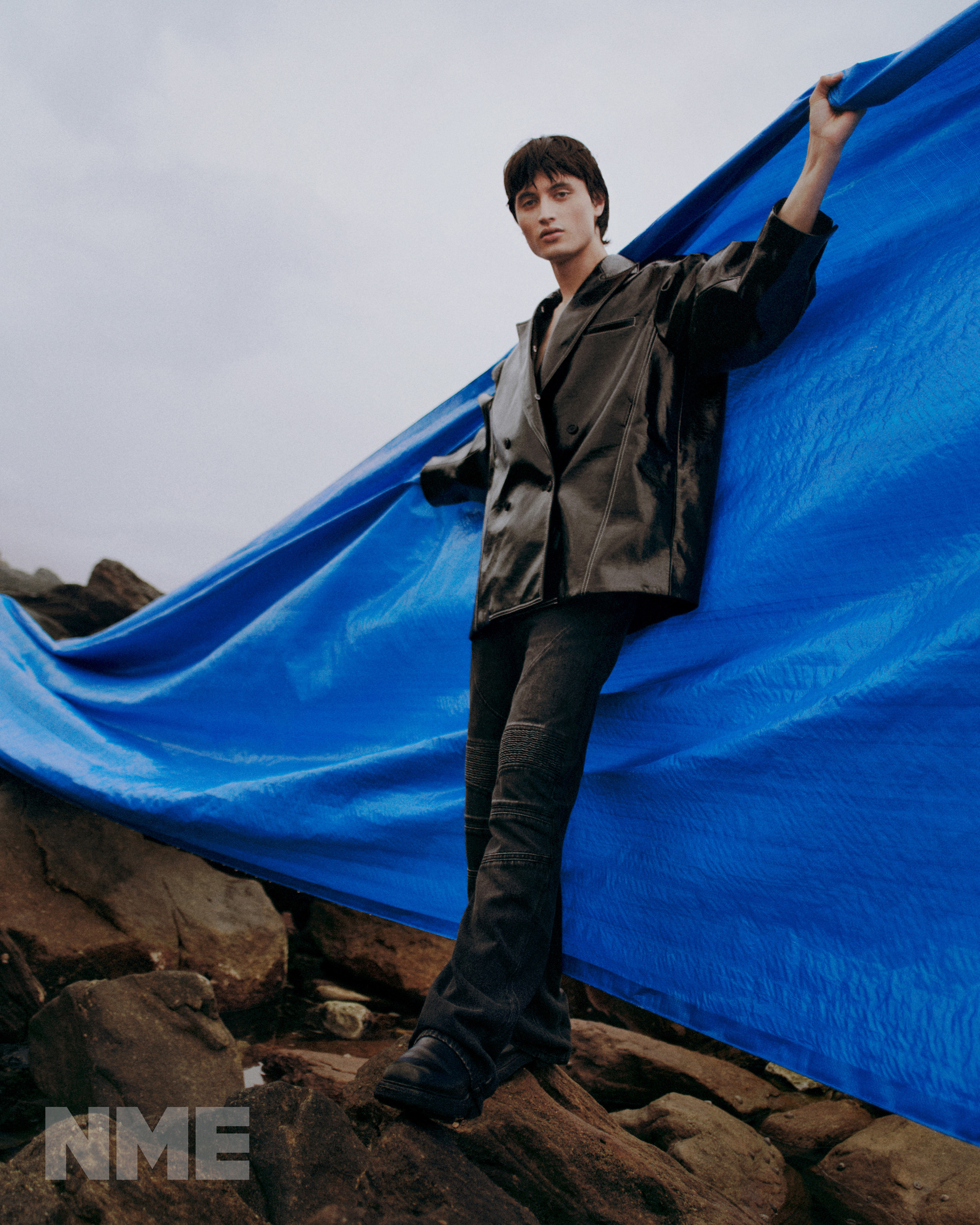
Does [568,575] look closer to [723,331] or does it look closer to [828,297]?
[723,331]

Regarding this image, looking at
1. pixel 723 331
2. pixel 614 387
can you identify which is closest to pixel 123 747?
pixel 614 387


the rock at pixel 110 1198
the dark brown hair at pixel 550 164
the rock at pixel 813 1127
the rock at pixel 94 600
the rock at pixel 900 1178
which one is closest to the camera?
the rock at pixel 110 1198

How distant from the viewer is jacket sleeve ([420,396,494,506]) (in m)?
1.70

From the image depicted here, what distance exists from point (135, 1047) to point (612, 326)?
1518 mm

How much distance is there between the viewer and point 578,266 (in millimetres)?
1483

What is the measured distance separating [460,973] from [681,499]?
76 centimetres

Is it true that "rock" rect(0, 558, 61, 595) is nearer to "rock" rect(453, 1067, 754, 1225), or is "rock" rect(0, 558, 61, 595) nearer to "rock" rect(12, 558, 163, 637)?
"rock" rect(12, 558, 163, 637)

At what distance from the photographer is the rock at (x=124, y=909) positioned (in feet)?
6.54

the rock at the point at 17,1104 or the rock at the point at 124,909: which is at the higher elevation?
the rock at the point at 124,909

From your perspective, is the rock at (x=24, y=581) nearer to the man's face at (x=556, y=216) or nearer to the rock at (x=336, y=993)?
the rock at (x=336, y=993)

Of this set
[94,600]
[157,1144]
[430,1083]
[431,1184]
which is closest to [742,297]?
[430,1083]

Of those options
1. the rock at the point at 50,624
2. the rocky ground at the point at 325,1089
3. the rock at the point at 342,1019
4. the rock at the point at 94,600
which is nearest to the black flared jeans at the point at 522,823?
the rocky ground at the point at 325,1089

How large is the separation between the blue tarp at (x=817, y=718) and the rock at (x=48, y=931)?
0.58 m

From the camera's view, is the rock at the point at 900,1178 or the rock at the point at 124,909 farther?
the rock at the point at 124,909
